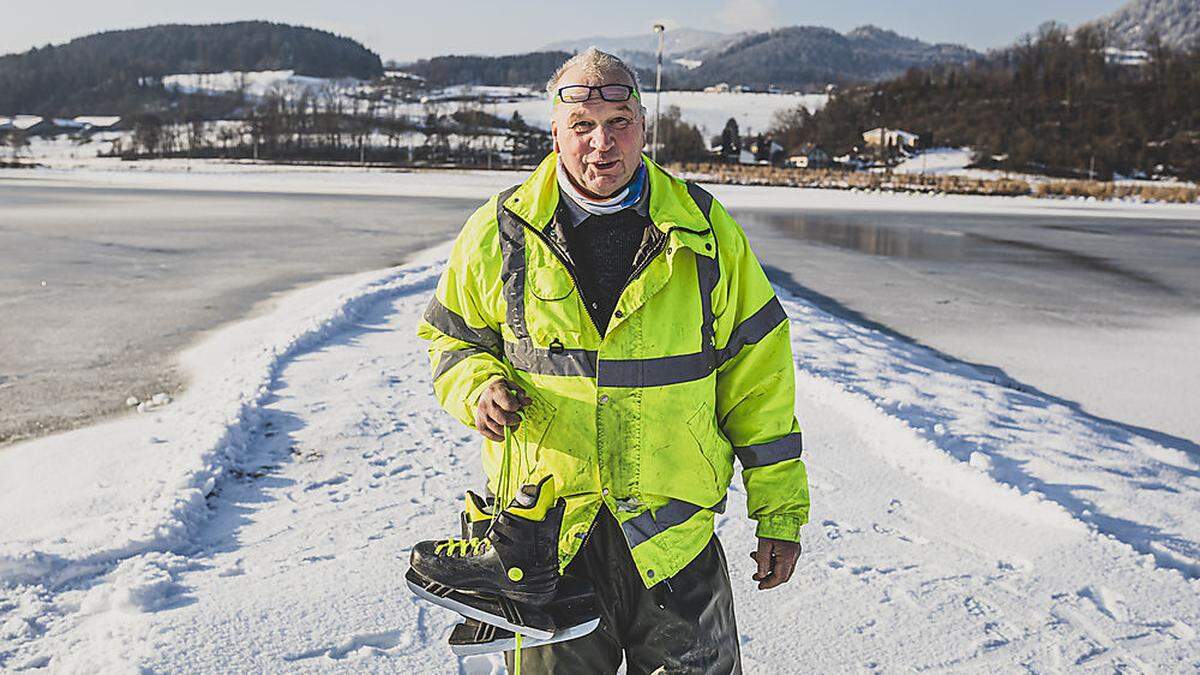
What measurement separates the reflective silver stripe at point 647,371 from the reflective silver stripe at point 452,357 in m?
0.35

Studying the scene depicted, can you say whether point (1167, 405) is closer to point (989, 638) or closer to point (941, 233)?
point (989, 638)

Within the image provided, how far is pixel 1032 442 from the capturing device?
228 inches

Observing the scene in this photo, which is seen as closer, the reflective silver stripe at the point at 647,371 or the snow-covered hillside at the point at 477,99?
the reflective silver stripe at the point at 647,371

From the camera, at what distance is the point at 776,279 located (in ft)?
45.3

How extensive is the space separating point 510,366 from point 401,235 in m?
17.7

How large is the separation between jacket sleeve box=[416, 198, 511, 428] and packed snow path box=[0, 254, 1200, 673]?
53.5 inches

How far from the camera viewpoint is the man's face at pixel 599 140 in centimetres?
211

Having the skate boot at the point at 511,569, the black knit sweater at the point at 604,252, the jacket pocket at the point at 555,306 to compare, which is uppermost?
the black knit sweater at the point at 604,252

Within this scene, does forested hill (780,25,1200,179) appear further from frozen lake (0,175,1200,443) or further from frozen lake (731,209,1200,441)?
frozen lake (731,209,1200,441)

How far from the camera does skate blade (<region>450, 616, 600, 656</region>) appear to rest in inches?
81.6

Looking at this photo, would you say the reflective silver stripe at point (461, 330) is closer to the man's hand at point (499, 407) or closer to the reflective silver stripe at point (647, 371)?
the man's hand at point (499, 407)

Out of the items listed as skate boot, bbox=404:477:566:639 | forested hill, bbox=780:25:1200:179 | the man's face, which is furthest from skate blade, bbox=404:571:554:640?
forested hill, bbox=780:25:1200:179

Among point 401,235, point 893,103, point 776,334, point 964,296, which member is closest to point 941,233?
point 964,296

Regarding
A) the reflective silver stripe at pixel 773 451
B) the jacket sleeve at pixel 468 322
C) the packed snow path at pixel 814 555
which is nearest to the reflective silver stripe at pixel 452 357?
the jacket sleeve at pixel 468 322
